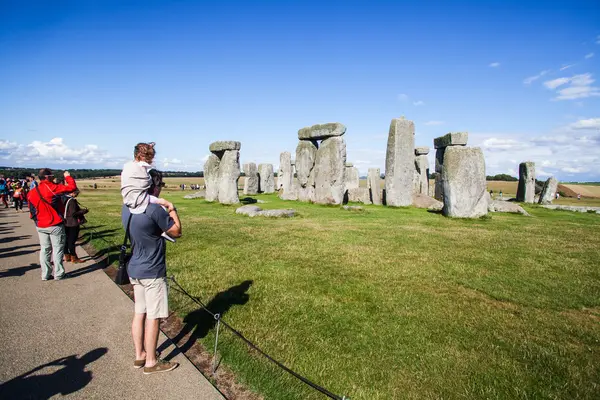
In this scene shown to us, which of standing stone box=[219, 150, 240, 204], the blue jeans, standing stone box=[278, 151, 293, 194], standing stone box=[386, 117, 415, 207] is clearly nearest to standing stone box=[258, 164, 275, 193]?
standing stone box=[278, 151, 293, 194]

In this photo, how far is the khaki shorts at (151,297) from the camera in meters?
3.24

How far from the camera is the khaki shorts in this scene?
3236mm

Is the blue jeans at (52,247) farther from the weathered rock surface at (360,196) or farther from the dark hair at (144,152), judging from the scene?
Result: the weathered rock surface at (360,196)

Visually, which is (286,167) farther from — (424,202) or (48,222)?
(48,222)

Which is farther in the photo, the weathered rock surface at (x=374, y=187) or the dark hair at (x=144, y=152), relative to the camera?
the weathered rock surface at (x=374, y=187)

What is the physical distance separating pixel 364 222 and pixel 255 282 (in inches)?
276

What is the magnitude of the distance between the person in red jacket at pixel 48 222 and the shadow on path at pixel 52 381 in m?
3.13

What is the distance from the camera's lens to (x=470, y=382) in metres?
3.14

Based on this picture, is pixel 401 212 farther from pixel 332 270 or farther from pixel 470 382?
pixel 470 382

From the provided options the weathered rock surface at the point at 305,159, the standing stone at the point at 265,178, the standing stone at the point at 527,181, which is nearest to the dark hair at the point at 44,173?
the weathered rock surface at the point at 305,159

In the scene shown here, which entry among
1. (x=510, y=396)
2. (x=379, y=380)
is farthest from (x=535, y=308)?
(x=379, y=380)

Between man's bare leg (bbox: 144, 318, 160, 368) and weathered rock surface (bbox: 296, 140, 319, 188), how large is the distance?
52.6 ft

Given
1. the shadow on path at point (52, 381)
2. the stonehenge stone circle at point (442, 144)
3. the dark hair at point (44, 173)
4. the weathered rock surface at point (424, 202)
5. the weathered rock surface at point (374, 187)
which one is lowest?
the shadow on path at point (52, 381)

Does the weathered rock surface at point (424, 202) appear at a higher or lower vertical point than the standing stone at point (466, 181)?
lower
